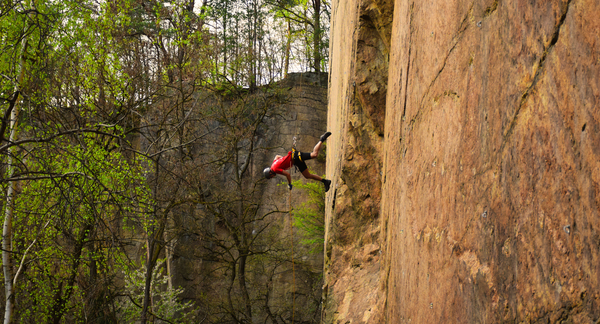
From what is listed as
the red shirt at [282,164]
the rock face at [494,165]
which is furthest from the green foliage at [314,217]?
the rock face at [494,165]

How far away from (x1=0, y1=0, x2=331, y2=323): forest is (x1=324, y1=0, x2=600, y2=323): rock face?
222 inches

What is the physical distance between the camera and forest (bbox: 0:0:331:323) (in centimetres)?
888

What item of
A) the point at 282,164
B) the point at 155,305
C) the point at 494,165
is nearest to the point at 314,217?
the point at 155,305

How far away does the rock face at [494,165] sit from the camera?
140 cm

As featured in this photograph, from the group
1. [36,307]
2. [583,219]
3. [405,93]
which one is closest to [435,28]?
[405,93]

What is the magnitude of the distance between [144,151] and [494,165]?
16.1m

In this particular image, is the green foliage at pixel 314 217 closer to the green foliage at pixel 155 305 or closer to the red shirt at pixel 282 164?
the green foliage at pixel 155 305

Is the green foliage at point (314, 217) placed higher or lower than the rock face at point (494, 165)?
lower

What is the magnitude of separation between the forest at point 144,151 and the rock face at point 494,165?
563 cm

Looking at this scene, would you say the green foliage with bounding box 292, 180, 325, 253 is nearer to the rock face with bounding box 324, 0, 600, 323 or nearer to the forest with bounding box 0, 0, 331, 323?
the forest with bounding box 0, 0, 331, 323

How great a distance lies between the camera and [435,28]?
2869mm

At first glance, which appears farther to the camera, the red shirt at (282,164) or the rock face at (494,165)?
the red shirt at (282,164)

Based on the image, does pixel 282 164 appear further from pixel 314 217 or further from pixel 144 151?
pixel 144 151

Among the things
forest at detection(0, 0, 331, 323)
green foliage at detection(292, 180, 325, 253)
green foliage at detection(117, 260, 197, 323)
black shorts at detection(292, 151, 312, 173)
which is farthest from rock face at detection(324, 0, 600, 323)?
green foliage at detection(117, 260, 197, 323)
